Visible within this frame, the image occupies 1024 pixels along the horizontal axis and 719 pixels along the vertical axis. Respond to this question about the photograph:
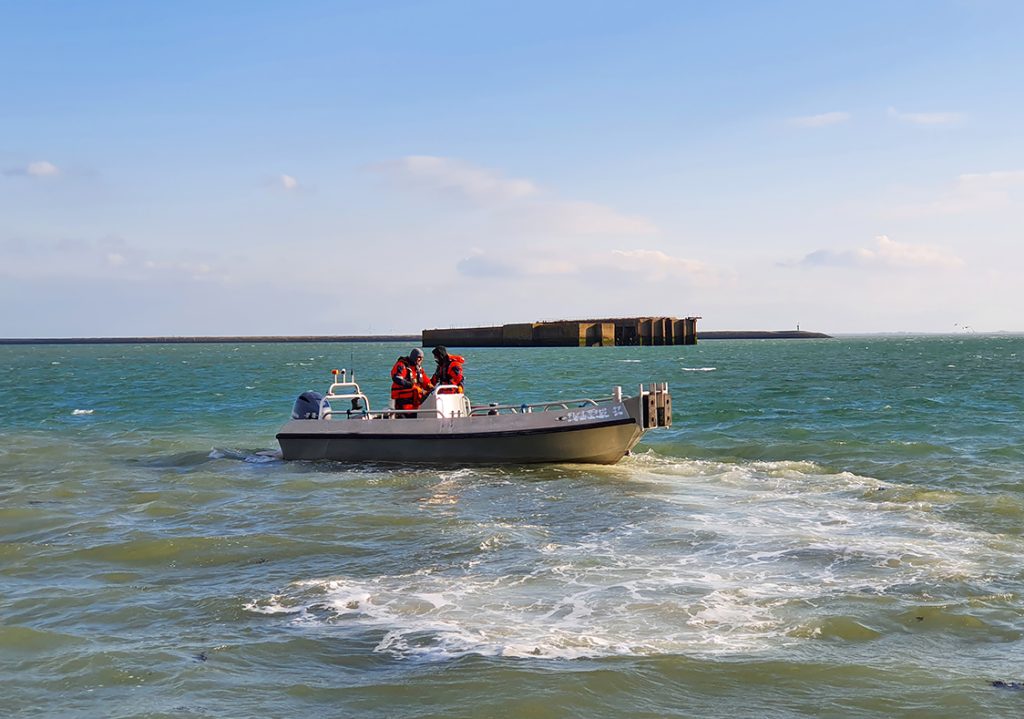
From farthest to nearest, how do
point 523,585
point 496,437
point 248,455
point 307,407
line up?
1. point 248,455
2. point 307,407
3. point 496,437
4. point 523,585

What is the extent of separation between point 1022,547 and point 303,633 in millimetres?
8464

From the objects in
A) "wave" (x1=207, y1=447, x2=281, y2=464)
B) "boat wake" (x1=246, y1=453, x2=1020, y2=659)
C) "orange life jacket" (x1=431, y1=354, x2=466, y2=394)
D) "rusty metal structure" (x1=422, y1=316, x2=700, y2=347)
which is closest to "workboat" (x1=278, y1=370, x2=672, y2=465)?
"orange life jacket" (x1=431, y1=354, x2=466, y2=394)

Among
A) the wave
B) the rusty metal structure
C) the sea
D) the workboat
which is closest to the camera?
the sea

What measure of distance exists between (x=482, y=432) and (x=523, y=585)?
28.1ft

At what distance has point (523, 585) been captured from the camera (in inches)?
376

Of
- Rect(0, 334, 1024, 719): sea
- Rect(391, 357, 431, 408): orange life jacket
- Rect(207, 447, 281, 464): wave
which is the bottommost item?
Rect(207, 447, 281, 464): wave

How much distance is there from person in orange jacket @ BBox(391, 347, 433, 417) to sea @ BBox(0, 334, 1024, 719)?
1476 mm

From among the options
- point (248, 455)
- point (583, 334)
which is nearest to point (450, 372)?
point (248, 455)

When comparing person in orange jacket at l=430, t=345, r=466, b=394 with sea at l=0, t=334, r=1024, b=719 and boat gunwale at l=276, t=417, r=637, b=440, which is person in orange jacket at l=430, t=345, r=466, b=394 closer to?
boat gunwale at l=276, t=417, r=637, b=440

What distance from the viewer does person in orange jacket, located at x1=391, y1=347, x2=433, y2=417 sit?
62.0 ft

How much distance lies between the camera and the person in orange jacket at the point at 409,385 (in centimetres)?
1891

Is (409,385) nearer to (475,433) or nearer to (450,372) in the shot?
(450,372)

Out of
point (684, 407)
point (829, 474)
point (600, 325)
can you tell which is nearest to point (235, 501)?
point (829, 474)

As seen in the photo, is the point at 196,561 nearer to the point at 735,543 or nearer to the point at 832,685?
the point at 735,543
